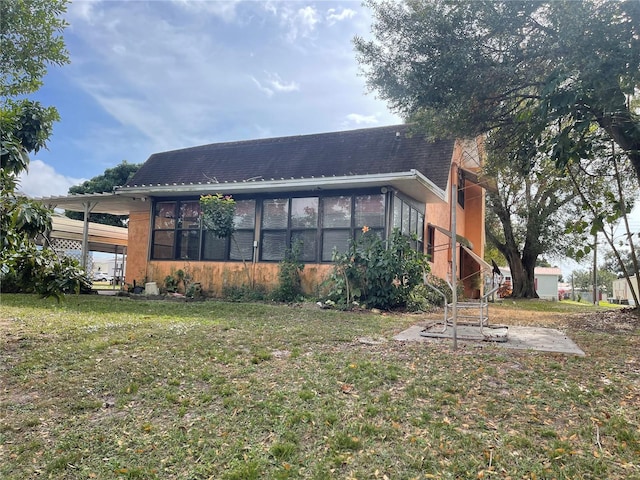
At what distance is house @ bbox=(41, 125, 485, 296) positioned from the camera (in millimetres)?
10664

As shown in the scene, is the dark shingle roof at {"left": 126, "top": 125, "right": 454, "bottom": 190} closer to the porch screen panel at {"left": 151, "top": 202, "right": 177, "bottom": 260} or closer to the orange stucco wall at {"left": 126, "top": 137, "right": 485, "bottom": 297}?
the orange stucco wall at {"left": 126, "top": 137, "right": 485, "bottom": 297}

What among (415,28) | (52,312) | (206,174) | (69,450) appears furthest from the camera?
(206,174)

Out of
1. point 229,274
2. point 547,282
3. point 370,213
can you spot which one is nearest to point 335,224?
point 370,213

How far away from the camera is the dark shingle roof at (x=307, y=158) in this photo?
12.3 meters

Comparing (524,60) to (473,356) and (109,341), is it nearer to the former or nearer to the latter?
(473,356)

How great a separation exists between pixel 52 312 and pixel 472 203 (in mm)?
16696

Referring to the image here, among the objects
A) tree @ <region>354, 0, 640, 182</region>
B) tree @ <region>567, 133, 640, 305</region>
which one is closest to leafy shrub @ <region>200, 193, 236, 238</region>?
tree @ <region>354, 0, 640, 182</region>

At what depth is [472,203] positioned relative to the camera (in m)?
19.2

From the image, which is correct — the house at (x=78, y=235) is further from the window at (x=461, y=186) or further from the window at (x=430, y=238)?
the window at (x=461, y=186)

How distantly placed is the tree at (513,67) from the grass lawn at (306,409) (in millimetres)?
3197

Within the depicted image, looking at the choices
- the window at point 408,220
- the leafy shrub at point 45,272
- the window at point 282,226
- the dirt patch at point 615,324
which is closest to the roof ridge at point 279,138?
the window at point 408,220

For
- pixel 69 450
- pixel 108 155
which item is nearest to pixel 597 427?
pixel 69 450

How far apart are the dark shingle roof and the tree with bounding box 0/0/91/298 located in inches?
211

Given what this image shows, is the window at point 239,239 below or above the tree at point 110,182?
below
